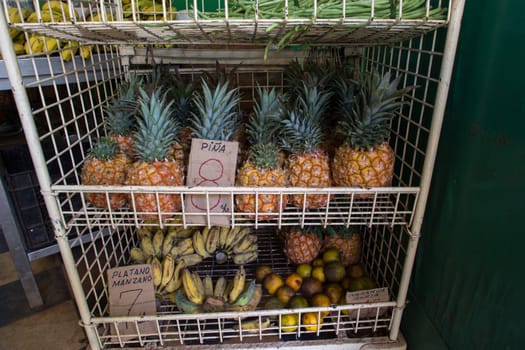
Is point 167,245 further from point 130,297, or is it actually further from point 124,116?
point 124,116

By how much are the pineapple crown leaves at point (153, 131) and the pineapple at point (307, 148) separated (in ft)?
1.01

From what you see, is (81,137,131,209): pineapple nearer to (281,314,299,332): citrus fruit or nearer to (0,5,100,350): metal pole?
(0,5,100,350): metal pole

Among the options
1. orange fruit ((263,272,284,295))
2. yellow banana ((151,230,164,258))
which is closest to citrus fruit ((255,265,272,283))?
orange fruit ((263,272,284,295))

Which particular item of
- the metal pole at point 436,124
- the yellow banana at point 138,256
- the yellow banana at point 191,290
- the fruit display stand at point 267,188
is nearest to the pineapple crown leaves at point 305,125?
the fruit display stand at point 267,188

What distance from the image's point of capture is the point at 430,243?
972 mm

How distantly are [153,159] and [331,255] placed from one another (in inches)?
27.7

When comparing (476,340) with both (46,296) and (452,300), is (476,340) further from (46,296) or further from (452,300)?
(46,296)

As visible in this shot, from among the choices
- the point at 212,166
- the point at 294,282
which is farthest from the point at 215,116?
the point at 294,282

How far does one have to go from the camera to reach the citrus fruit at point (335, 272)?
1.17 meters

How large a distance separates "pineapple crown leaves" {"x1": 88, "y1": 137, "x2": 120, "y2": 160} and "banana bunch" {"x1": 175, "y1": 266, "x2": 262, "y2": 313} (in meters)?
0.43

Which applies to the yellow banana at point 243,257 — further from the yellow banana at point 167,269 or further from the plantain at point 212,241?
the yellow banana at point 167,269

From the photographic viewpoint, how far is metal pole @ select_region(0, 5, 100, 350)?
67 centimetres

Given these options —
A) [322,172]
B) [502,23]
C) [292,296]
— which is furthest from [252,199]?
[502,23]

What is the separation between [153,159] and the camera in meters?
0.88
